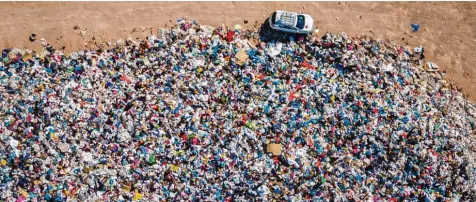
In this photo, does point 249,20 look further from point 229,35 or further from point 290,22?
point 290,22

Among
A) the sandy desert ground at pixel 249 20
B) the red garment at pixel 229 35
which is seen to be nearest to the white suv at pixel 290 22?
the sandy desert ground at pixel 249 20

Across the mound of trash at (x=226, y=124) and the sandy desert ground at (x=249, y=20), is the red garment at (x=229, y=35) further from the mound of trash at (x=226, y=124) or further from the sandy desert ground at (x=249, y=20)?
the sandy desert ground at (x=249, y=20)

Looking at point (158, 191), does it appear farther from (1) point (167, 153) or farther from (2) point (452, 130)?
(2) point (452, 130)

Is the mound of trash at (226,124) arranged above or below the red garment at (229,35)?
below

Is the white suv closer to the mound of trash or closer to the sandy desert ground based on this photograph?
the mound of trash

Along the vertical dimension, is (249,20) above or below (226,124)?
above

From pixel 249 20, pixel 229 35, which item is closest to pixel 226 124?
pixel 229 35

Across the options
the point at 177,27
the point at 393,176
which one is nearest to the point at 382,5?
the point at 393,176
